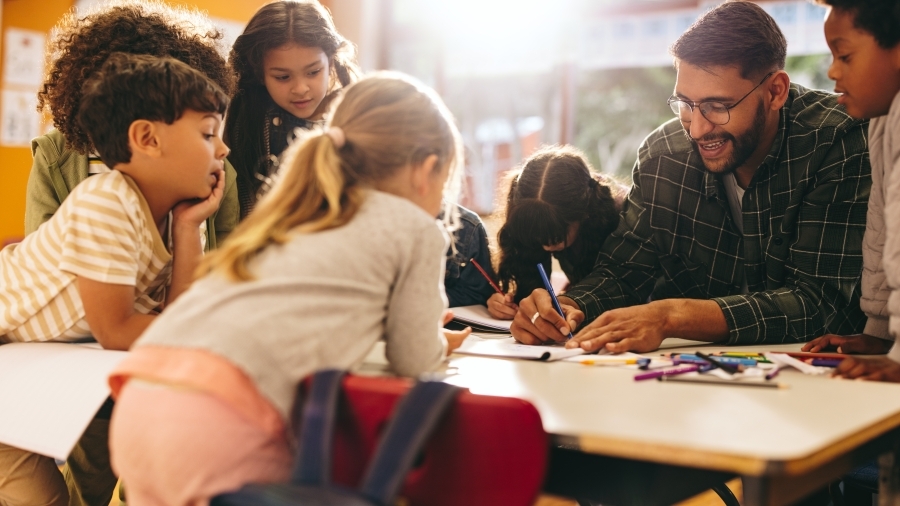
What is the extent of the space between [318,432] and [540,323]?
84 centimetres

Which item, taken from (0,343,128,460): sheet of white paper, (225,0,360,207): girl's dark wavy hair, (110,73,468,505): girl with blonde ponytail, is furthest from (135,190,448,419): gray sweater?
(225,0,360,207): girl's dark wavy hair

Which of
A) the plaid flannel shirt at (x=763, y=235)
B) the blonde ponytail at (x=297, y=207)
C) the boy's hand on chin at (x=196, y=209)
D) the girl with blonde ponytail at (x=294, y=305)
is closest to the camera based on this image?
the girl with blonde ponytail at (x=294, y=305)

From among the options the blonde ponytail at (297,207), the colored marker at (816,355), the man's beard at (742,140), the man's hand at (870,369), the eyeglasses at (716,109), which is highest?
the eyeglasses at (716,109)

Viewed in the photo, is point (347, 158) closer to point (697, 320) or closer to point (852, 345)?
point (697, 320)

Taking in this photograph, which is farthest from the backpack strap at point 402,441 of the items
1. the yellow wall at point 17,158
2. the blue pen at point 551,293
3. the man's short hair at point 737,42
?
the yellow wall at point 17,158

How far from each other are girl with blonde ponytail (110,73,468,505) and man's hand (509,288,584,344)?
446mm

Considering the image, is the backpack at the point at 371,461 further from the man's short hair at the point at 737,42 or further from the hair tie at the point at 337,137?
A: the man's short hair at the point at 737,42

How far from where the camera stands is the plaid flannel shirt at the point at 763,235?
1.79m

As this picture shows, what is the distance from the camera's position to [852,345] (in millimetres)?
1569

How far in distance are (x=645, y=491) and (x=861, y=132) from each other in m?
1.17

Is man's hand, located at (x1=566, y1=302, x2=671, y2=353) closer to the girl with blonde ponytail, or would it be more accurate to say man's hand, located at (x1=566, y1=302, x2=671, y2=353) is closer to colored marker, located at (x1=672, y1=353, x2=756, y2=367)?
colored marker, located at (x1=672, y1=353, x2=756, y2=367)

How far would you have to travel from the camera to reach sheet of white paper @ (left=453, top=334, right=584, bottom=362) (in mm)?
1506

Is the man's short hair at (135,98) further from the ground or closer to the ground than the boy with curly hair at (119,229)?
further from the ground

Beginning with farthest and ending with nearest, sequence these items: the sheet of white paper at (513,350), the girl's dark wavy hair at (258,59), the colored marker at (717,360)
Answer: the girl's dark wavy hair at (258,59)
the sheet of white paper at (513,350)
the colored marker at (717,360)
